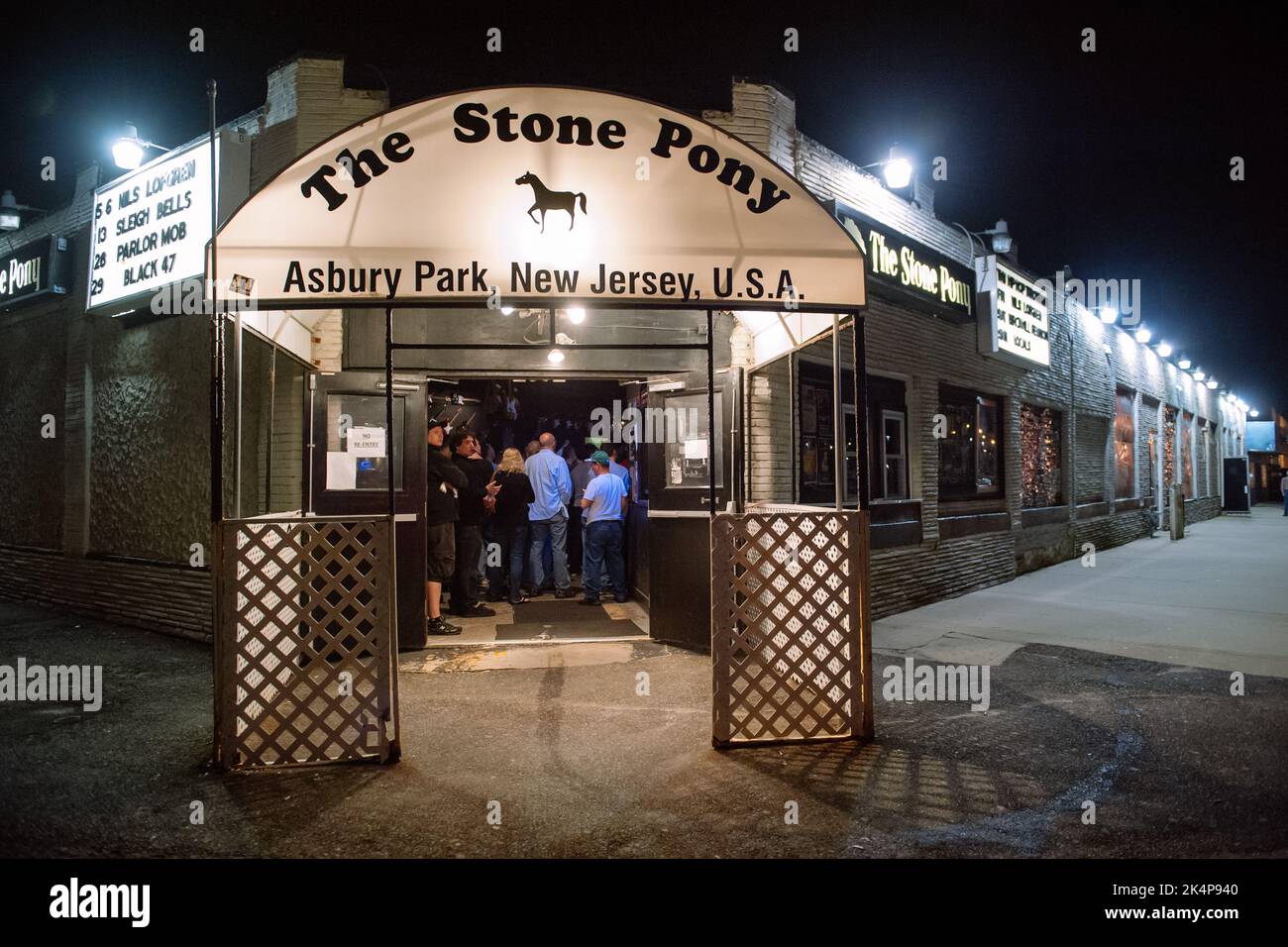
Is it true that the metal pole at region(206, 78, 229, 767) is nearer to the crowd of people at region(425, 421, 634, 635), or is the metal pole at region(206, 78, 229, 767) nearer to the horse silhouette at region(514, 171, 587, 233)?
the horse silhouette at region(514, 171, 587, 233)

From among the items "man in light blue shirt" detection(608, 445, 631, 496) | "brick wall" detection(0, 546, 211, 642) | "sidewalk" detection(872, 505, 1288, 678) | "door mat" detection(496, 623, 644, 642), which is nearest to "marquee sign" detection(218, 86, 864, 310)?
"door mat" detection(496, 623, 644, 642)

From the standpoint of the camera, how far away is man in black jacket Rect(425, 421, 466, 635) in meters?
7.45

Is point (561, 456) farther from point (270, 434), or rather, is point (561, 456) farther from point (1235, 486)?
point (1235, 486)

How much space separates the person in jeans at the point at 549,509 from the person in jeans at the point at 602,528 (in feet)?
1.08

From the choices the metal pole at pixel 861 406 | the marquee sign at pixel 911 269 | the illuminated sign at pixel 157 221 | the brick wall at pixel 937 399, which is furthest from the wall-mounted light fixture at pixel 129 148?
the metal pole at pixel 861 406

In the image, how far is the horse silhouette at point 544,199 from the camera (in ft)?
15.3

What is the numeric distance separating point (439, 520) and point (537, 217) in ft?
12.3

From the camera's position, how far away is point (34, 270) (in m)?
9.28

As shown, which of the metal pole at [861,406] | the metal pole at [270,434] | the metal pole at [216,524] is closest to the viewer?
the metal pole at [216,524]

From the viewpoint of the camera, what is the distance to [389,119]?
15.1ft

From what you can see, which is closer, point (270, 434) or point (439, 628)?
point (270, 434)

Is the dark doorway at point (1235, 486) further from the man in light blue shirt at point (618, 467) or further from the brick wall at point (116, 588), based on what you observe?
the brick wall at point (116, 588)

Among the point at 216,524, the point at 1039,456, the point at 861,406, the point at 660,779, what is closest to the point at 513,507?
the point at 216,524
